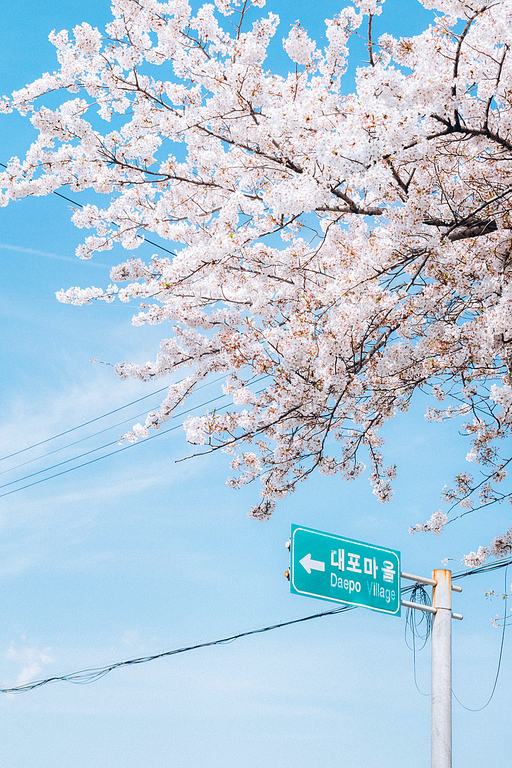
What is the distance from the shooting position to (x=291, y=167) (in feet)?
19.7

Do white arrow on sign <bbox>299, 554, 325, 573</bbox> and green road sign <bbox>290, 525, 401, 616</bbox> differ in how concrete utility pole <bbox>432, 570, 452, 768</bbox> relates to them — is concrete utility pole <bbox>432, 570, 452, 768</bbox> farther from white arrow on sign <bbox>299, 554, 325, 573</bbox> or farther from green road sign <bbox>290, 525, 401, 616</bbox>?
white arrow on sign <bbox>299, 554, 325, 573</bbox>

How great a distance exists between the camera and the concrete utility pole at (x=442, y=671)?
5742 mm

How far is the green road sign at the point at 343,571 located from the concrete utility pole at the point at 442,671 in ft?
1.64

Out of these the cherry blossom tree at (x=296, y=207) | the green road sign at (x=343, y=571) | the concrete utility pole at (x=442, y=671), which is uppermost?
the cherry blossom tree at (x=296, y=207)

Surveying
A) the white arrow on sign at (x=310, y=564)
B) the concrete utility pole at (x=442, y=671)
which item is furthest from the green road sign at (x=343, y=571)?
the concrete utility pole at (x=442, y=671)

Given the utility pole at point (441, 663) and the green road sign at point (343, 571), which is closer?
the green road sign at point (343, 571)

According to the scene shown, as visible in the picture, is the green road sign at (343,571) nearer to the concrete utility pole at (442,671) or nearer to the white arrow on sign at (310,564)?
the white arrow on sign at (310,564)

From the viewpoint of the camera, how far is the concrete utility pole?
5.74 meters

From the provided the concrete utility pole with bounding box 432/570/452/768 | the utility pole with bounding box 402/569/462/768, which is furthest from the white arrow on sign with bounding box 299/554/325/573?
the concrete utility pole with bounding box 432/570/452/768

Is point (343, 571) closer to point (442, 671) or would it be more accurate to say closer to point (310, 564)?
point (310, 564)

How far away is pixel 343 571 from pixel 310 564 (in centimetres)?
32

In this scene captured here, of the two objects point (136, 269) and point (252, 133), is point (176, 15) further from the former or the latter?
point (136, 269)

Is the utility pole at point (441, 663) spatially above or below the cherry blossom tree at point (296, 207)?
below

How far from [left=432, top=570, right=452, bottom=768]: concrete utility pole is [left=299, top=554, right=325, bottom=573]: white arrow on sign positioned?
1321 millimetres
